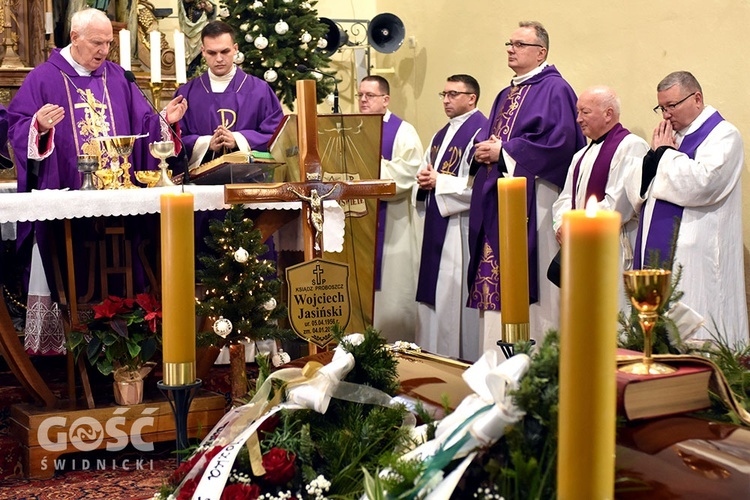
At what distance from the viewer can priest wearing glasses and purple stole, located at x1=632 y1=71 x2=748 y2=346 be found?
17.0 feet

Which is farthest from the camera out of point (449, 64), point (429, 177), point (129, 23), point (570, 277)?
point (449, 64)

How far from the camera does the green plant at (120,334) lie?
4.23 m

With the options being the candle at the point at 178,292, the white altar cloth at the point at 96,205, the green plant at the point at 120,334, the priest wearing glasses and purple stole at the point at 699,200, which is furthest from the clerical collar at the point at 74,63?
the candle at the point at 178,292

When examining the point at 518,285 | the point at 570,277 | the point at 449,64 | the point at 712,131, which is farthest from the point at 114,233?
the point at 449,64

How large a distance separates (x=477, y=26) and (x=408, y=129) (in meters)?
1.46

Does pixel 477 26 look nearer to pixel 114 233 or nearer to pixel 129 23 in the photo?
pixel 129 23

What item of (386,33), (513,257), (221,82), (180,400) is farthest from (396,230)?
(180,400)

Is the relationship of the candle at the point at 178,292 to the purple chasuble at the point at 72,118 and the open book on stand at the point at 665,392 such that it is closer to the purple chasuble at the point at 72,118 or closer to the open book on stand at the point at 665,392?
the open book on stand at the point at 665,392

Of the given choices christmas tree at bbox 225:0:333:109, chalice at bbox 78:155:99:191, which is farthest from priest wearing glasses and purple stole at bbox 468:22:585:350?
christmas tree at bbox 225:0:333:109

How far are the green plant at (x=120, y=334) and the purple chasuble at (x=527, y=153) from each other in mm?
2512

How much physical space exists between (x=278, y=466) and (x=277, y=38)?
23.7ft

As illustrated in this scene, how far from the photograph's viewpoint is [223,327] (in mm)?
4258

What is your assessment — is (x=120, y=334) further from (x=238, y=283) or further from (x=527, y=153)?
(x=527, y=153)

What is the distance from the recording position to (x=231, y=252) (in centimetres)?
439
